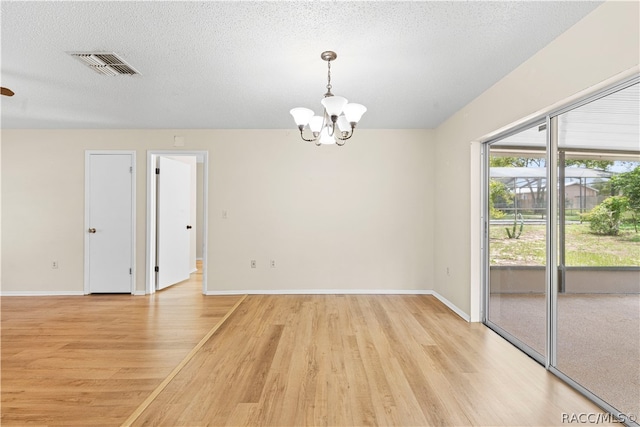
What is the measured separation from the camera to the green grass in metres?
2.03

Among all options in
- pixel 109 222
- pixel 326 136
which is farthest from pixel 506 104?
pixel 109 222

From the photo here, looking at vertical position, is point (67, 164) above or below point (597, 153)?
above

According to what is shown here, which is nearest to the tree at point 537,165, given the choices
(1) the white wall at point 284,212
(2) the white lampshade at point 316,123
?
(1) the white wall at point 284,212

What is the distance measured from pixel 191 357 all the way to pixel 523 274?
315 centimetres

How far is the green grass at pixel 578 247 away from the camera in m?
2.03

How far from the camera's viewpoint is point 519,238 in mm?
3137

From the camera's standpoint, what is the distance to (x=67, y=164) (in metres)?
4.98

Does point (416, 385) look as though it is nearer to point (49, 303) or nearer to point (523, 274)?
point (523, 274)

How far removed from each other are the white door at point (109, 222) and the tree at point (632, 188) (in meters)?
5.68

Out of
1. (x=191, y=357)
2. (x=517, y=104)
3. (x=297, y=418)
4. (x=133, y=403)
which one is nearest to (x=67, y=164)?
(x=191, y=357)

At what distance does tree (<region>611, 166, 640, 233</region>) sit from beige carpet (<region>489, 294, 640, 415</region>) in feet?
1.77

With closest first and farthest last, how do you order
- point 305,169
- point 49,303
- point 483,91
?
point 483,91 < point 49,303 < point 305,169

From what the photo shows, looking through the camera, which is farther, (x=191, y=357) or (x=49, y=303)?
(x=49, y=303)

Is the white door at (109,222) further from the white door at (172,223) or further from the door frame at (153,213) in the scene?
the white door at (172,223)
